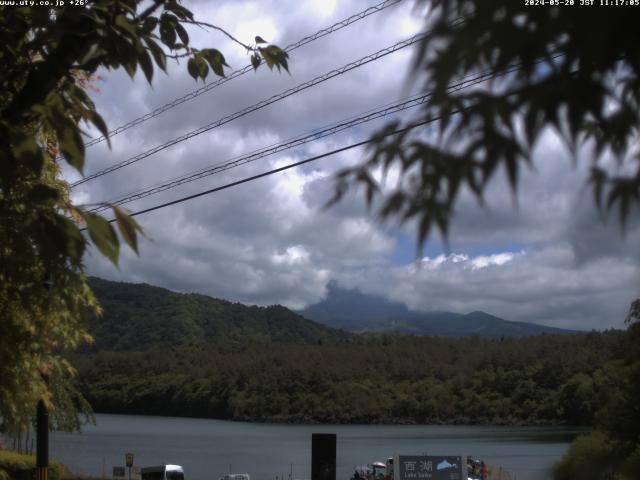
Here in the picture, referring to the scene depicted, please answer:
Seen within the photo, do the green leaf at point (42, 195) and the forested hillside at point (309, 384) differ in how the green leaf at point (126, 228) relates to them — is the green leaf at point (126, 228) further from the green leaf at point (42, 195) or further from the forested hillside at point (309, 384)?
the forested hillside at point (309, 384)

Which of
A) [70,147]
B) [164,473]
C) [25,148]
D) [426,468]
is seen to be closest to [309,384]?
[164,473]

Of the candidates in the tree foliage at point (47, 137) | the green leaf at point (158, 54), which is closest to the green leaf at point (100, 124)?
the tree foliage at point (47, 137)

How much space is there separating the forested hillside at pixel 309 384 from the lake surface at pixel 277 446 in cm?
285

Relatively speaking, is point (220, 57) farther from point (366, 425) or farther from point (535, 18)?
point (366, 425)

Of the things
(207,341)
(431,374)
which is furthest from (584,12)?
(207,341)

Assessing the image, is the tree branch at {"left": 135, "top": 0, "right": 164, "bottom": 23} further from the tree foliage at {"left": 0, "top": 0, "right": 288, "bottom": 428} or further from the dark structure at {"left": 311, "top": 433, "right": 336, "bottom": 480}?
the dark structure at {"left": 311, "top": 433, "right": 336, "bottom": 480}

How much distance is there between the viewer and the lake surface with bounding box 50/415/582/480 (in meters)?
61.6

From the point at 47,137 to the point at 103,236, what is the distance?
2842 millimetres

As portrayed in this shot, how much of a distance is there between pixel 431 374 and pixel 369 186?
267ft

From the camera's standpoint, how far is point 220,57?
20.1ft

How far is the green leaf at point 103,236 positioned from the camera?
3930 millimetres

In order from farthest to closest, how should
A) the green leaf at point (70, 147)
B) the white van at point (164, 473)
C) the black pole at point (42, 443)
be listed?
the white van at point (164, 473)
the black pole at point (42, 443)
the green leaf at point (70, 147)

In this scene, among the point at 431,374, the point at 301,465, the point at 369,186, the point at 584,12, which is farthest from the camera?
the point at 431,374

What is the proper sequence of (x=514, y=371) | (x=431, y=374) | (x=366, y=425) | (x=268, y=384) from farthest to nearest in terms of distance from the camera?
(x=268, y=384) → (x=366, y=425) → (x=431, y=374) → (x=514, y=371)
